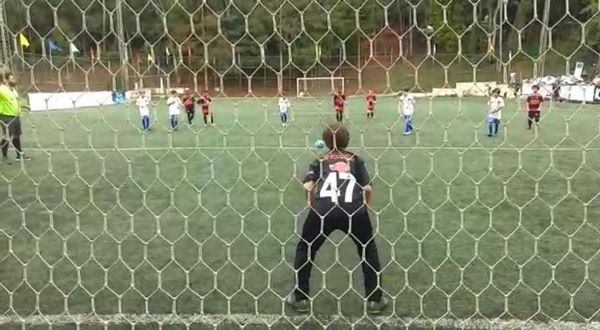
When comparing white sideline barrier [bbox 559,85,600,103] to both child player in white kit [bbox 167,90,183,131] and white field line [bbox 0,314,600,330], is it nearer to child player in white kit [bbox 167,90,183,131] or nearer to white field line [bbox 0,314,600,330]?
white field line [bbox 0,314,600,330]

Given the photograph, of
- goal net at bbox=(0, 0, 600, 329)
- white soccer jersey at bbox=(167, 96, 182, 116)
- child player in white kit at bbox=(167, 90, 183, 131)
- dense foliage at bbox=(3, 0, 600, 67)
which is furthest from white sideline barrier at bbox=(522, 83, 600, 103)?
child player in white kit at bbox=(167, 90, 183, 131)

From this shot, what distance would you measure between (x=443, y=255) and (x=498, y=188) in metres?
2.62

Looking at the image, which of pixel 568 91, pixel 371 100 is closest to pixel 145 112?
pixel 371 100

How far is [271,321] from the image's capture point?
10.5 feet

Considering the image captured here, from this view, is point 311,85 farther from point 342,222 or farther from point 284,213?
point 342,222

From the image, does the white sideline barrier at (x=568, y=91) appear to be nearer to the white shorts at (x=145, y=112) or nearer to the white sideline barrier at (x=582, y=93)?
the white sideline barrier at (x=582, y=93)

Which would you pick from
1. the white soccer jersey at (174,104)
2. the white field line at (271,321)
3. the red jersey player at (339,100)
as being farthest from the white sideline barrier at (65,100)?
the red jersey player at (339,100)

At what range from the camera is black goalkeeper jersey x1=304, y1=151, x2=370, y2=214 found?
3.35m

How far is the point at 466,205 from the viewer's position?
232 inches

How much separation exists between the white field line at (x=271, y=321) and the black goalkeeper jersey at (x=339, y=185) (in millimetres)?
537

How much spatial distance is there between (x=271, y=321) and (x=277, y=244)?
4.65ft

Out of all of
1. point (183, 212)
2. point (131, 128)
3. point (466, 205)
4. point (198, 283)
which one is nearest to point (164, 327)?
point (198, 283)

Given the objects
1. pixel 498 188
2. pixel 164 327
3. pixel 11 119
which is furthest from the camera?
pixel 11 119

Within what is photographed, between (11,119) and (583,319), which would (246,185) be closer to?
(11,119)
